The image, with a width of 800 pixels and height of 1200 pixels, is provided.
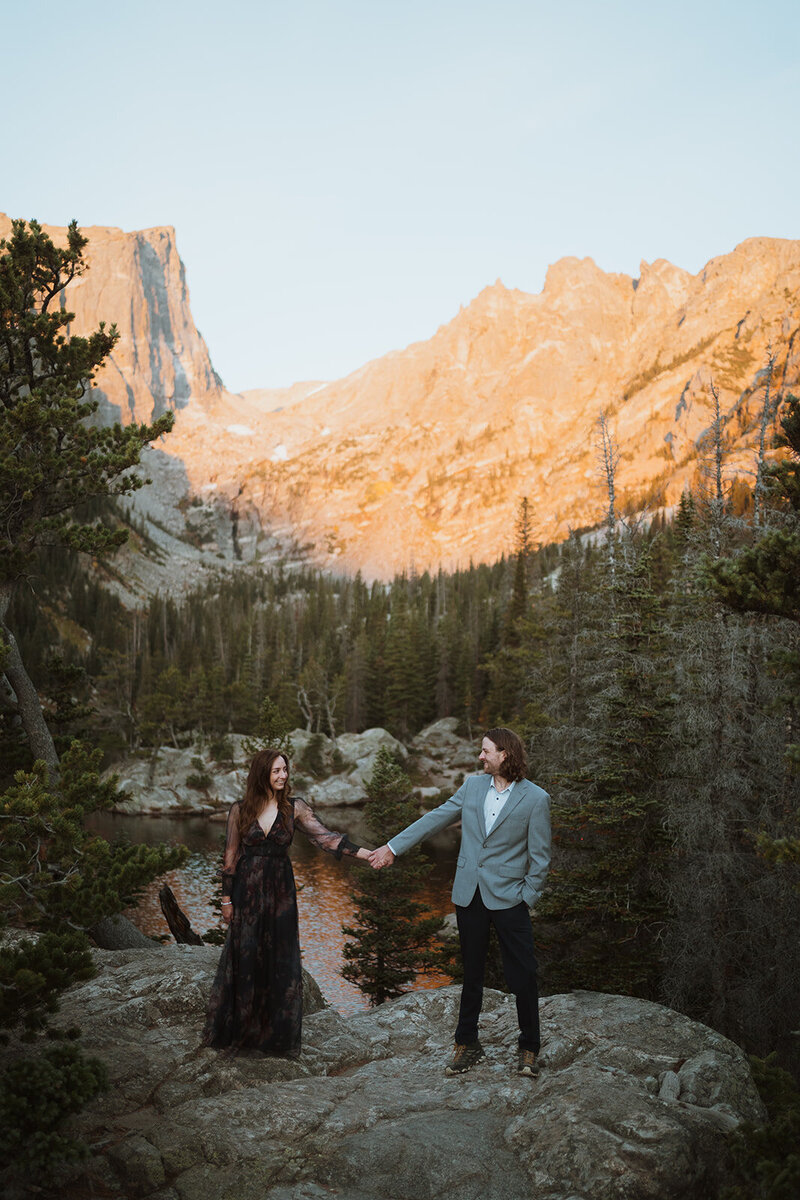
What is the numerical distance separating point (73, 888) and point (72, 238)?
384 inches

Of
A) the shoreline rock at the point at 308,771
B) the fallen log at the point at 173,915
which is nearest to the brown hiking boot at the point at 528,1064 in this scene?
the fallen log at the point at 173,915

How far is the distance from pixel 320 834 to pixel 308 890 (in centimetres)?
3158

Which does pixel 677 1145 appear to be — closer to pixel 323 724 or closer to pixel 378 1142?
pixel 378 1142

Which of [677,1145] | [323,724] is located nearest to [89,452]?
[677,1145]

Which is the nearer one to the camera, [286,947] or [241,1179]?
[241,1179]

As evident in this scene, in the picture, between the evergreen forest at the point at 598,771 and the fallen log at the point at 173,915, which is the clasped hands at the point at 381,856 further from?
the fallen log at the point at 173,915

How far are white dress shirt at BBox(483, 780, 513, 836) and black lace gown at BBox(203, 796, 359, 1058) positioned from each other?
1315 mm

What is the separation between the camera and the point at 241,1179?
4754 millimetres

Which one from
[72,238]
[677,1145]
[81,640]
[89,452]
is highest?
[72,238]

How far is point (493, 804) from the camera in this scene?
6031 millimetres

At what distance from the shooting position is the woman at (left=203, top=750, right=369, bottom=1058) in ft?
19.9

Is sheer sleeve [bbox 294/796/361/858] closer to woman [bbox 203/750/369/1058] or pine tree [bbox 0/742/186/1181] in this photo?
woman [bbox 203/750/369/1058]

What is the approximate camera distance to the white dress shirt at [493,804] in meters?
5.96

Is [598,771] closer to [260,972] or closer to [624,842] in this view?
[624,842]
